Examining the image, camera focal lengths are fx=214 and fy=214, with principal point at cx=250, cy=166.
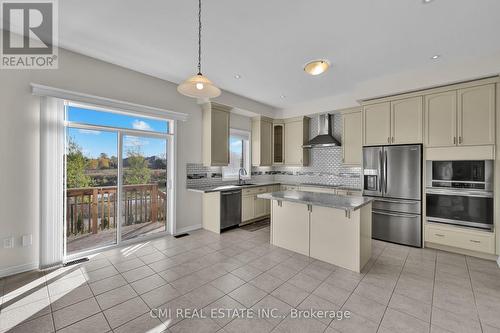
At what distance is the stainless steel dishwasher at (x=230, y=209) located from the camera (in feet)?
14.3

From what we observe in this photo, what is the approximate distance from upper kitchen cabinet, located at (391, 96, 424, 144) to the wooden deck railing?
4495 mm

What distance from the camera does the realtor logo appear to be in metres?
2.24

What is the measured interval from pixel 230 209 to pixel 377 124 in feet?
10.8

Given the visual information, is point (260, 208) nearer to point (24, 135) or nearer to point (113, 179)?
point (113, 179)

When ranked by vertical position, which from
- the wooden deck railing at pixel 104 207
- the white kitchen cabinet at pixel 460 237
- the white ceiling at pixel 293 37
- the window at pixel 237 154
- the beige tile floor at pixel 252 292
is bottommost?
the beige tile floor at pixel 252 292

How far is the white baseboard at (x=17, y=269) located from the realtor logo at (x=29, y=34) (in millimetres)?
2418

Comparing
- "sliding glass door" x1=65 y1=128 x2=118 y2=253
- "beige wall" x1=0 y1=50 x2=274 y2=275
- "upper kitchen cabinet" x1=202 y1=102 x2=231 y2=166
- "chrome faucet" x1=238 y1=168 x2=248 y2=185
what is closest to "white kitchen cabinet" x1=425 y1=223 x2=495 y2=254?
"chrome faucet" x1=238 y1=168 x2=248 y2=185

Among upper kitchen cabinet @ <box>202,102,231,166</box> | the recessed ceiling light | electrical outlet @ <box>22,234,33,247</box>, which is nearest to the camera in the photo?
electrical outlet @ <box>22,234,33,247</box>

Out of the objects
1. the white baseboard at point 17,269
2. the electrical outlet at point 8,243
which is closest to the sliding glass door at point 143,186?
the white baseboard at point 17,269

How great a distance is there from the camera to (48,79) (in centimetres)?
281

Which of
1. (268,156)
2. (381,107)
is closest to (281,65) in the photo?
(381,107)

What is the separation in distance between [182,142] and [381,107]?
3.83m

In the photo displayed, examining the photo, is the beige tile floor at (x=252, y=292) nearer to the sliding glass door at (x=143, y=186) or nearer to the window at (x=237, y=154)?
the sliding glass door at (x=143, y=186)

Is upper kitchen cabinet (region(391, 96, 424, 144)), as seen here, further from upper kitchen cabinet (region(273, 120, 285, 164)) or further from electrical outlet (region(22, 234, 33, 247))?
electrical outlet (region(22, 234, 33, 247))
